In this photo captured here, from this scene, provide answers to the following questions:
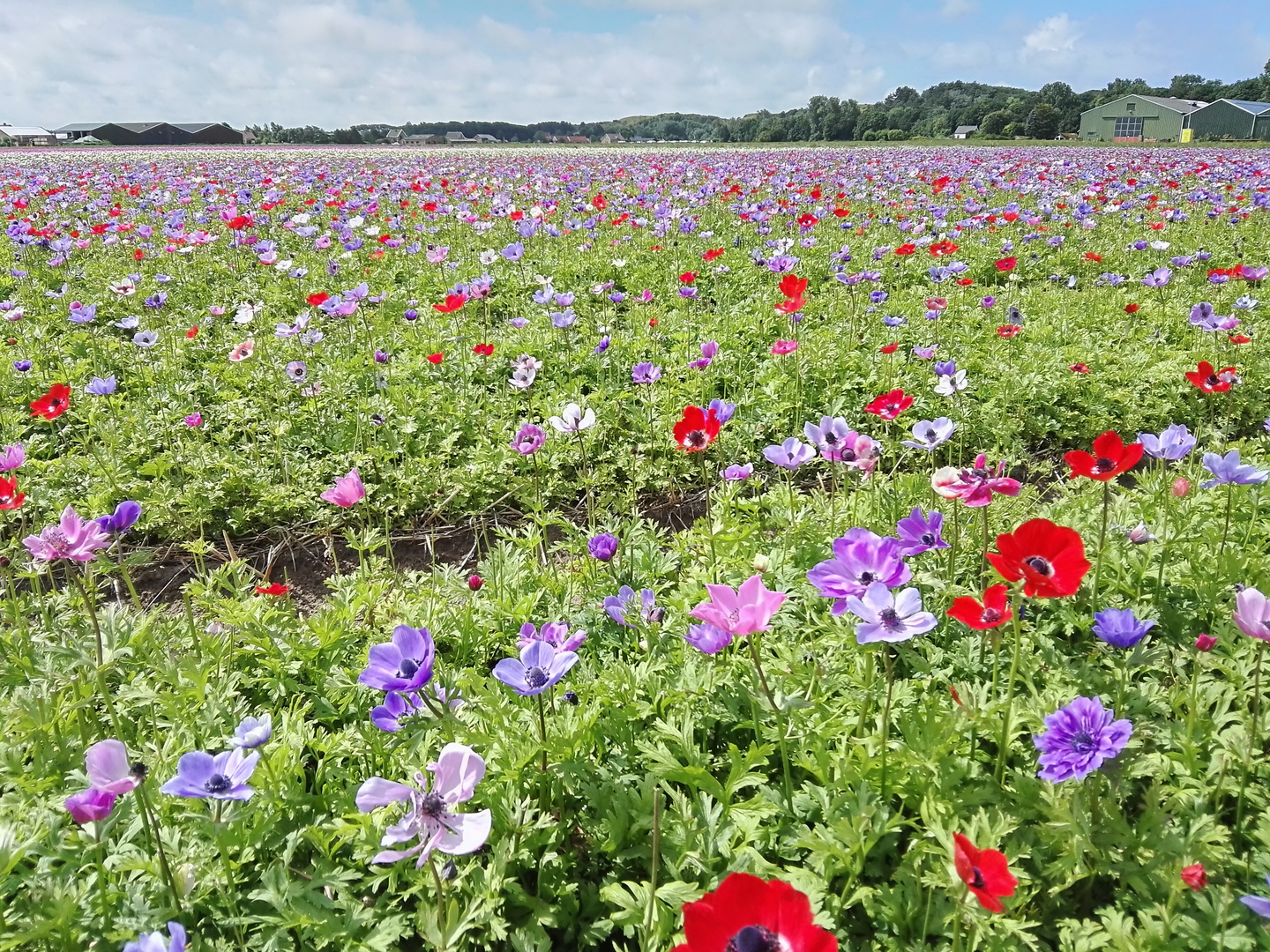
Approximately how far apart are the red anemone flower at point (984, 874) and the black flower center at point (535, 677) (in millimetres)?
804

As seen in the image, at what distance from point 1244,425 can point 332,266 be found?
6.84m

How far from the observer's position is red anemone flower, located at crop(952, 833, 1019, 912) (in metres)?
1.04

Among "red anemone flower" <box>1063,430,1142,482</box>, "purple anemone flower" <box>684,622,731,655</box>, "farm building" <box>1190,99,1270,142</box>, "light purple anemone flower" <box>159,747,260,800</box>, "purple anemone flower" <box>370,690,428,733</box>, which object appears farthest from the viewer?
"farm building" <box>1190,99,1270,142</box>

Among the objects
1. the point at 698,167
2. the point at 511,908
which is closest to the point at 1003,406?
the point at 511,908

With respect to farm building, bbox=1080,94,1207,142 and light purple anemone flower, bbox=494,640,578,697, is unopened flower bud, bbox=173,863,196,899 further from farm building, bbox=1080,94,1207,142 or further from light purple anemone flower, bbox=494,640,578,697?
farm building, bbox=1080,94,1207,142

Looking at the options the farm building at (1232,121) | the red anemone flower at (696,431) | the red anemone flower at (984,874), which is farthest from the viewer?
the farm building at (1232,121)

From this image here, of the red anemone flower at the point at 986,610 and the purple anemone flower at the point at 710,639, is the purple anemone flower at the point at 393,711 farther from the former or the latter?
the red anemone flower at the point at 986,610

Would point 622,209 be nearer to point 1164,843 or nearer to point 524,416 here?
point 524,416

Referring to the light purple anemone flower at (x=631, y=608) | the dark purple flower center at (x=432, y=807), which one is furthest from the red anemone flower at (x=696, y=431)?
the dark purple flower center at (x=432, y=807)

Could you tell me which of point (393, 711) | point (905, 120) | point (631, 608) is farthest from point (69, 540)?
point (905, 120)

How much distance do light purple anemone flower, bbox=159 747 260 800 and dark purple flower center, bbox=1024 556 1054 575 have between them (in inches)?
61.7

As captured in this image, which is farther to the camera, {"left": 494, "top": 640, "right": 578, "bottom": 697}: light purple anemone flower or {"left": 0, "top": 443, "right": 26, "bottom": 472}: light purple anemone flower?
{"left": 0, "top": 443, "right": 26, "bottom": 472}: light purple anemone flower

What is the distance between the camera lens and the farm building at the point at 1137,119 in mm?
48375

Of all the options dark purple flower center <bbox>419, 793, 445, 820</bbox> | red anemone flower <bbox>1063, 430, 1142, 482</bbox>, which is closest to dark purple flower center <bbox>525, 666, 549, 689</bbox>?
dark purple flower center <bbox>419, 793, 445, 820</bbox>
